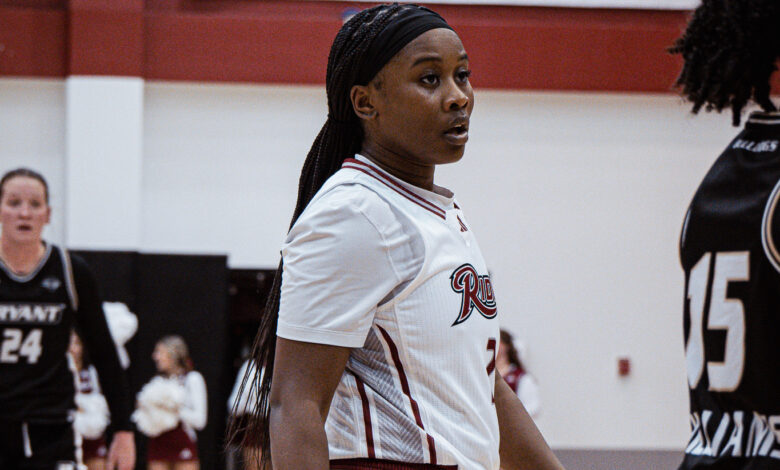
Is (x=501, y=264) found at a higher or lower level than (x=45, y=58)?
lower

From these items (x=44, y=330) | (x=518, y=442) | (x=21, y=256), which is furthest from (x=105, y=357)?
(x=518, y=442)

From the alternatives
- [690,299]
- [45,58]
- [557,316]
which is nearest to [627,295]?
[557,316]

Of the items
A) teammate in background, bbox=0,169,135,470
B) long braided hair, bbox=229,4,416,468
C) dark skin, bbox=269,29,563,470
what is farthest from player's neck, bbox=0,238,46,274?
dark skin, bbox=269,29,563,470

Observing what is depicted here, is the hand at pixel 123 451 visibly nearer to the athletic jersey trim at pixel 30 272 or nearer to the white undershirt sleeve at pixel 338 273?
the athletic jersey trim at pixel 30 272

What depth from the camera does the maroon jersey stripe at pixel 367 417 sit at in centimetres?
178

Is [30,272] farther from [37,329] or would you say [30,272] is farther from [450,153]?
[450,153]

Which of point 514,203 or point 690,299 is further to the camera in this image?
point 514,203

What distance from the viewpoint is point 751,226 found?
2.09 metres

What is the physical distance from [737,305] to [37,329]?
116 inches

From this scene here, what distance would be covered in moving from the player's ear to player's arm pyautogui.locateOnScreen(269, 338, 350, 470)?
0.44 metres

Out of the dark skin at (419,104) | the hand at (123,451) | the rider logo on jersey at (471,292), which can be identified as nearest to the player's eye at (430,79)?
the dark skin at (419,104)

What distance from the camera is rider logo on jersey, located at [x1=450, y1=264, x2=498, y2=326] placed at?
1846mm

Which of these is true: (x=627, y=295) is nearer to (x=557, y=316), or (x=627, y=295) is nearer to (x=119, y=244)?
(x=557, y=316)

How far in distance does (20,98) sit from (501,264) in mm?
4749
